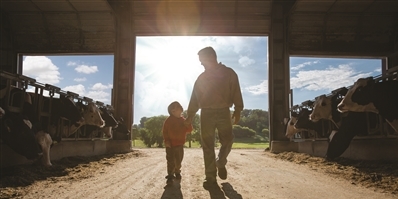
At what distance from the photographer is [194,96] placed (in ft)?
14.8

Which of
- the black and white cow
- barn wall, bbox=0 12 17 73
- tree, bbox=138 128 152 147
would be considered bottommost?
tree, bbox=138 128 152 147

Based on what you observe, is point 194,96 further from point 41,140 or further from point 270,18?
point 270,18

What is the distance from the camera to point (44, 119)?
8.60 m

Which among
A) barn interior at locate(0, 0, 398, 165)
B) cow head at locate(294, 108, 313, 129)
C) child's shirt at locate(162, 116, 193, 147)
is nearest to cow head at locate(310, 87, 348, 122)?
cow head at locate(294, 108, 313, 129)

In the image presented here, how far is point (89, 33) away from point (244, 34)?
793cm

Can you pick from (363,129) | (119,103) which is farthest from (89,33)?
(363,129)

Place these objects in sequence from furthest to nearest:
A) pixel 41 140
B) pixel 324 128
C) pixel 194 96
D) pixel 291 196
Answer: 1. pixel 324 128
2. pixel 41 140
3. pixel 194 96
4. pixel 291 196

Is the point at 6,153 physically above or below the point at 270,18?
below

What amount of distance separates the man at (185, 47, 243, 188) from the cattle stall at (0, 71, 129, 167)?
3.86 meters

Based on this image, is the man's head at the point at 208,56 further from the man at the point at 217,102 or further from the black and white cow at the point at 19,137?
the black and white cow at the point at 19,137

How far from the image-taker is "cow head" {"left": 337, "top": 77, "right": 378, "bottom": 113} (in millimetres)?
7279

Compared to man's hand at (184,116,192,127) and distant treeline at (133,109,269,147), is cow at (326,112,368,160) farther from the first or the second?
distant treeline at (133,109,269,147)


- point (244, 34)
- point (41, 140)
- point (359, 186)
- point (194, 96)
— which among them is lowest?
point (359, 186)

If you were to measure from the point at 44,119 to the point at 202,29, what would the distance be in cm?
1005
